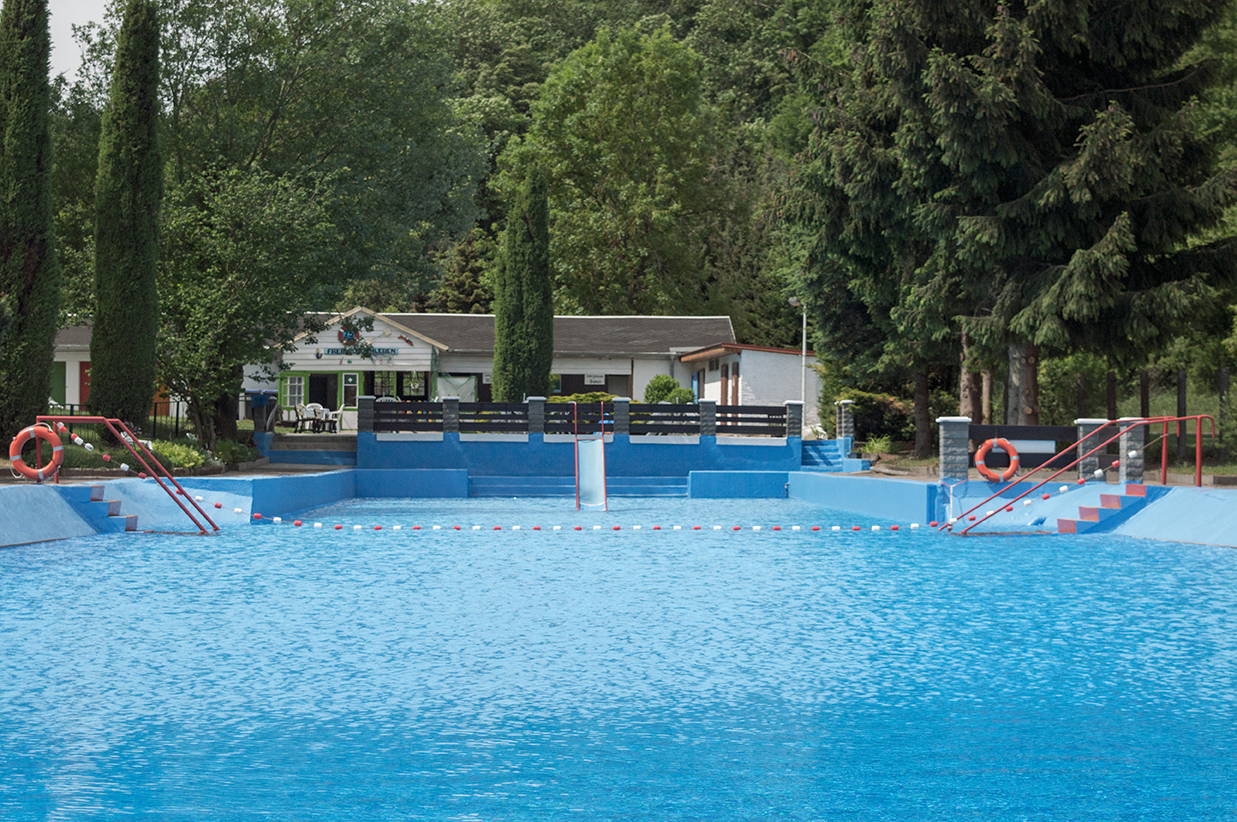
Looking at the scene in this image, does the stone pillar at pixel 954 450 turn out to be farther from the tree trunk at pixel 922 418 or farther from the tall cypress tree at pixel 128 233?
the tall cypress tree at pixel 128 233

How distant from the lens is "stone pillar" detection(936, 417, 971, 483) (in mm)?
18891

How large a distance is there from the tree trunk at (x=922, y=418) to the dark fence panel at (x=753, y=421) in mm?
3406

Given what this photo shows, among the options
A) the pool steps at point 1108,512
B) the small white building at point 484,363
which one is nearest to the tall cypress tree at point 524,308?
the small white building at point 484,363

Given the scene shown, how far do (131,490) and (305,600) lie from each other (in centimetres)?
715

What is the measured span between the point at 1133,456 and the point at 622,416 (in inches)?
562

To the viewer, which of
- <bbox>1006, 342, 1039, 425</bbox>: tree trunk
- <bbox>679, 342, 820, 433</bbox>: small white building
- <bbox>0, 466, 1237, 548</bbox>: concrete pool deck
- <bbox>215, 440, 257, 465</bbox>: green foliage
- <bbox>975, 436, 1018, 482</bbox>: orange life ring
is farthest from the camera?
<bbox>679, 342, 820, 433</bbox>: small white building

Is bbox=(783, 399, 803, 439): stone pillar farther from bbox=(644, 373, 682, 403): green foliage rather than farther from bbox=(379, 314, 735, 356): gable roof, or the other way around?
bbox=(379, 314, 735, 356): gable roof

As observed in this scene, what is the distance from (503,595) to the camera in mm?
11227

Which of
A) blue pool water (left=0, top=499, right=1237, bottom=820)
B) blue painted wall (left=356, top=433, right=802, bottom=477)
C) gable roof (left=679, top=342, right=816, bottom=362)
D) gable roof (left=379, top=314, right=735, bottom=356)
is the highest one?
gable roof (left=379, top=314, right=735, bottom=356)

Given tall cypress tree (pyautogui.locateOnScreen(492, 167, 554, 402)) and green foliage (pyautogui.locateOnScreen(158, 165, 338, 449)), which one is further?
tall cypress tree (pyautogui.locateOnScreen(492, 167, 554, 402))

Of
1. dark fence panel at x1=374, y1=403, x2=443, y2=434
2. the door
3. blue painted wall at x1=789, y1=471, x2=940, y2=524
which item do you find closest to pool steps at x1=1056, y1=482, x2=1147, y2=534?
blue painted wall at x1=789, y1=471, x2=940, y2=524

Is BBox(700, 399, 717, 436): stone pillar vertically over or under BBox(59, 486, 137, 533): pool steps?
over

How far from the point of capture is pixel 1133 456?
54.0 ft

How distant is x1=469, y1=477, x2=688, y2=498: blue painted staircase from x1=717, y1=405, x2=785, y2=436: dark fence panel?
2812 mm
